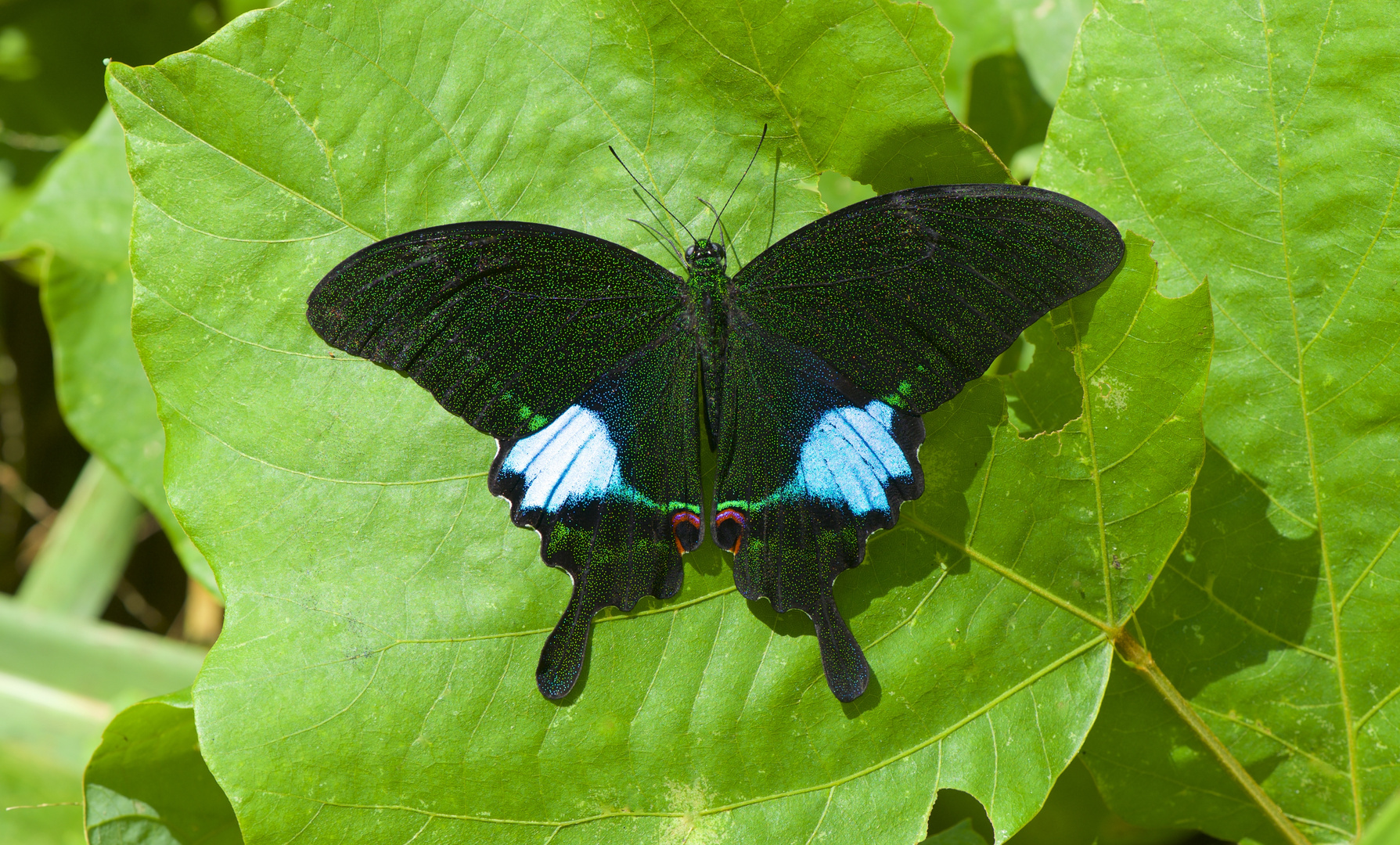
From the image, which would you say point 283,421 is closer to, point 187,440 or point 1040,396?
point 187,440

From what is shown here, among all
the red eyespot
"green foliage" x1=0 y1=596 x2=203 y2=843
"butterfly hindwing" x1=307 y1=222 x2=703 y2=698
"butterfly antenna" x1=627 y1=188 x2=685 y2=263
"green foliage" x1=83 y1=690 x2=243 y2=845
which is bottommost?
"green foliage" x1=0 y1=596 x2=203 y2=843

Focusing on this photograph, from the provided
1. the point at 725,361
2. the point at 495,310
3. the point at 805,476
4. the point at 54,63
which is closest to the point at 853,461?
the point at 805,476

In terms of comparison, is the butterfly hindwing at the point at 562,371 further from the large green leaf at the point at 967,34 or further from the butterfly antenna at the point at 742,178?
the large green leaf at the point at 967,34

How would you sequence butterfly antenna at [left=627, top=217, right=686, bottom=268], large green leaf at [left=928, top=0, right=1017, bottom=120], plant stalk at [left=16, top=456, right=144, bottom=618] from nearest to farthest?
butterfly antenna at [left=627, top=217, right=686, bottom=268]
large green leaf at [left=928, top=0, right=1017, bottom=120]
plant stalk at [left=16, top=456, right=144, bottom=618]

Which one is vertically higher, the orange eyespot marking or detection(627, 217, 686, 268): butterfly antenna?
detection(627, 217, 686, 268): butterfly antenna

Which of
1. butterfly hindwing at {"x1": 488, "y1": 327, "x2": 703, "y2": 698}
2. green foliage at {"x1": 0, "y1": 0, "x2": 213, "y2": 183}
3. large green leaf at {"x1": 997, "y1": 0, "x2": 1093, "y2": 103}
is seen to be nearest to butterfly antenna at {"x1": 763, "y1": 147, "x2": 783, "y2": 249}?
butterfly hindwing at {"x1": 488, "y1": 327, "x2": 703, "y2": 698}

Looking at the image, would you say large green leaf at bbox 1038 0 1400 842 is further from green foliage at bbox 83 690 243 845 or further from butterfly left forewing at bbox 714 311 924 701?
green foliage at bbox 83 690 243 845

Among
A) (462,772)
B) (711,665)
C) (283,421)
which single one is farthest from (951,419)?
(283,421)
